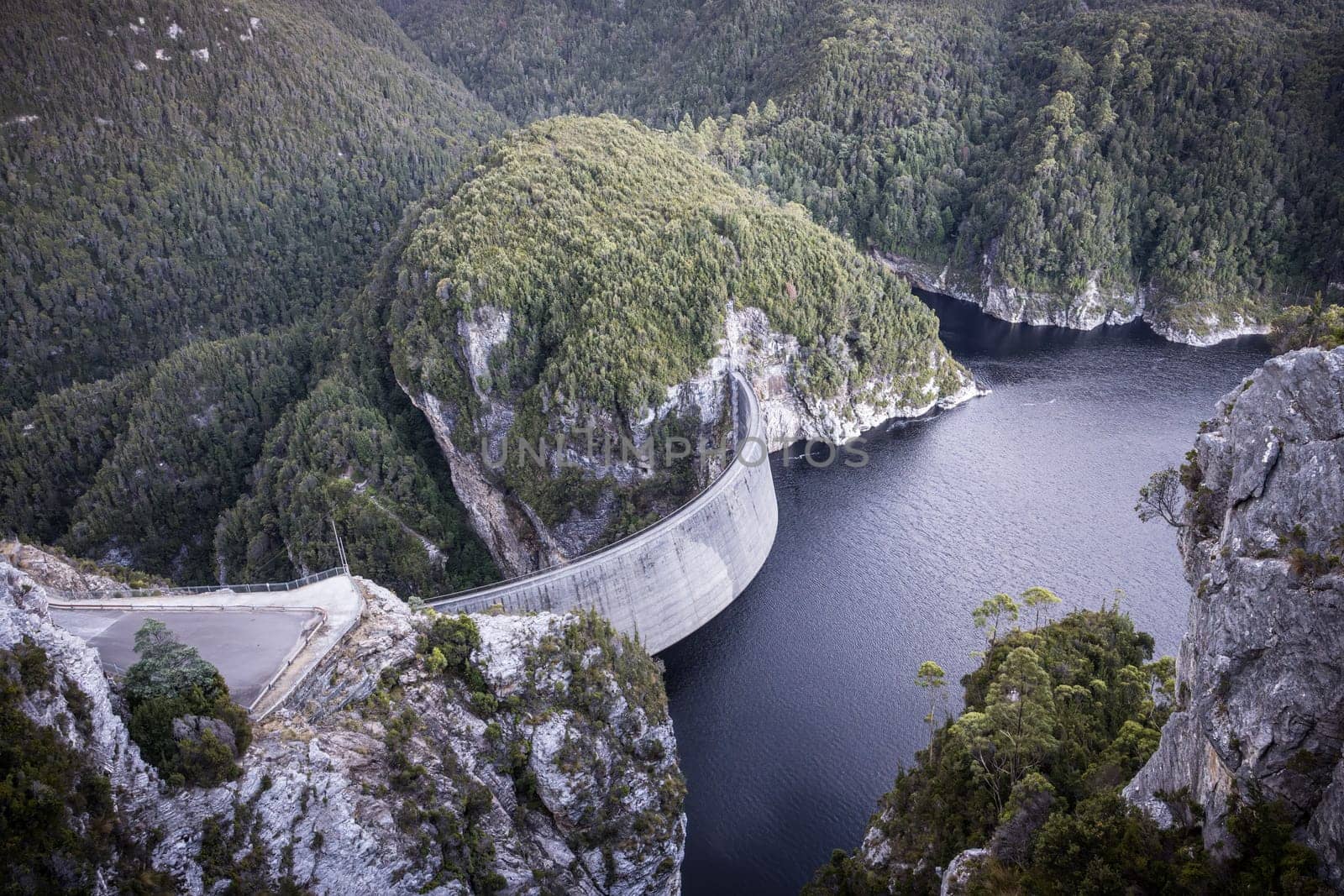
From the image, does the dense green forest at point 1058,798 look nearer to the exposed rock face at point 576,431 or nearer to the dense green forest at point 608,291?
the exposed rock face at point 576,431

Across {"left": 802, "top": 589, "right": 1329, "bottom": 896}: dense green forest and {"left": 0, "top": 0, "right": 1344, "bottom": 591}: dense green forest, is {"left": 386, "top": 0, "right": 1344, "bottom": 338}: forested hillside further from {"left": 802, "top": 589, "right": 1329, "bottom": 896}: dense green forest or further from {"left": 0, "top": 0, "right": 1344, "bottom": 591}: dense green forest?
{"left": 802, "top": 589, "right": 1329, "bottom": 896}: dense green forest

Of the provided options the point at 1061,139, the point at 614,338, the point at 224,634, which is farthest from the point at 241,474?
the point at 1061,139

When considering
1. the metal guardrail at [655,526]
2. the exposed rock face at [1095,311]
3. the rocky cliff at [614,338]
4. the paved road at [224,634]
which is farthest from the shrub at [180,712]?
the exposed rock face at [1095,311]

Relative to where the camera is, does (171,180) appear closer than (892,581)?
No

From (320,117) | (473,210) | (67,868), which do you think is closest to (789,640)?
(67,868)

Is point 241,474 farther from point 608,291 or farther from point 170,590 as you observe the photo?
point 170,590
